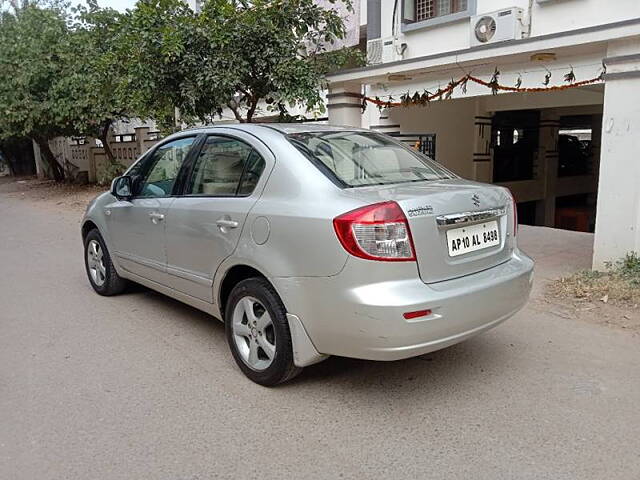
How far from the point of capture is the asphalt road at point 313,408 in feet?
9.23

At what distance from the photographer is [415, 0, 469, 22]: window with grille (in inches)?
368

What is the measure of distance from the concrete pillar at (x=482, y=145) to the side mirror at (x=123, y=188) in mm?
9169

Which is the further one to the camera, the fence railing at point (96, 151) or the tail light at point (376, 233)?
the fence railing at point (96, 151)

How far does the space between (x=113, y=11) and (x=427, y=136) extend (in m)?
9.31

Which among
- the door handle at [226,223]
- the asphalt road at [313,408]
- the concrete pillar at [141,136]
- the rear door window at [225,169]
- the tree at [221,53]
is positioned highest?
the tree at [221,53]

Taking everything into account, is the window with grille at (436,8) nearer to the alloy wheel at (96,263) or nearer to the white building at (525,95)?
the white building at (525,95)

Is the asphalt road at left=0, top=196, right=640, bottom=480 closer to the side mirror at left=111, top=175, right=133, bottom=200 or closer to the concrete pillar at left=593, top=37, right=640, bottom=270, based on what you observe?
the side mirror at left=111, top=175, right=133, bottom=200

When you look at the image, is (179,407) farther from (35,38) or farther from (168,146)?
(35,38)

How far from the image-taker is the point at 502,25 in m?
8.30

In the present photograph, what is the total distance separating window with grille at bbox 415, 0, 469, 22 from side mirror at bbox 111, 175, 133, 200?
653cm

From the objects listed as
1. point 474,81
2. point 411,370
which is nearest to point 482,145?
point 474,81

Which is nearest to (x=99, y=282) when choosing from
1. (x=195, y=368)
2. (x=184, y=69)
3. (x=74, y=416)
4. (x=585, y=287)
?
(x=195, y=368)

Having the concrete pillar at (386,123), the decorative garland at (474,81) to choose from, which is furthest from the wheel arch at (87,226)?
the concrete pillar at (386,123)

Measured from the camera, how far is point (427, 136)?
33.7 feet
